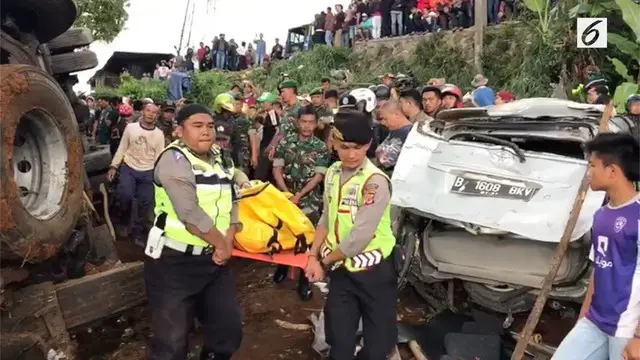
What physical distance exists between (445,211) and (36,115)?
2.46m

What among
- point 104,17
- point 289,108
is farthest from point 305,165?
point 104,17

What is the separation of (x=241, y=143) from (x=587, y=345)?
504cm

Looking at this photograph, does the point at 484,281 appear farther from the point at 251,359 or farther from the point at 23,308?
the point at 23,308

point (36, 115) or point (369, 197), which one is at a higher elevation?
point (36, 115)

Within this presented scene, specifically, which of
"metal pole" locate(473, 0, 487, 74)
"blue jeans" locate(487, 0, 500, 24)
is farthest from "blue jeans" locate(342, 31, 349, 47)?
"metal pole" locate(473, 0, 487, 74)

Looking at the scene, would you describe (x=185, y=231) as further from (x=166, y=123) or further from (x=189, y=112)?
(x=166, y=123)

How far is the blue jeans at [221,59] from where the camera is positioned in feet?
81.9

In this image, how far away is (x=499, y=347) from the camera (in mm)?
4098

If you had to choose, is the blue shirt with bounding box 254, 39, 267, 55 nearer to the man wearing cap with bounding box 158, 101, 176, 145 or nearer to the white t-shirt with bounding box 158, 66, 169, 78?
the white t-shirt with bounding box 158, 66, 169, 78

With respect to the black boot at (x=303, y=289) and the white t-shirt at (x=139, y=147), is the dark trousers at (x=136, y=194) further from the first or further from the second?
the black boot at (x=303, y=289)

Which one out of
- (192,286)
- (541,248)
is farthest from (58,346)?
(541,248)

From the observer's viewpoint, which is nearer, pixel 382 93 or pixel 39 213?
pixel 39 213

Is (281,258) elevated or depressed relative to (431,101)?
depressed

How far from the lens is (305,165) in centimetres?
564
